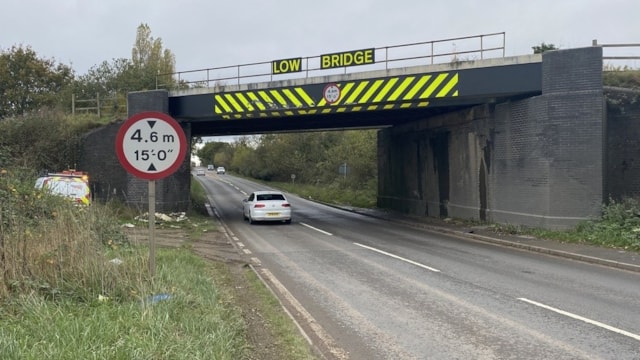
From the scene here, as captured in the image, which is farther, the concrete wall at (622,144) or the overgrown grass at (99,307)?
the concrete wall at (622,144)

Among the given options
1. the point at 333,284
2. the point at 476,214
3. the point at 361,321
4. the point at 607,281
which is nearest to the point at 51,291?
the point at 361,321

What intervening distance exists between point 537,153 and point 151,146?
13587 millimetres

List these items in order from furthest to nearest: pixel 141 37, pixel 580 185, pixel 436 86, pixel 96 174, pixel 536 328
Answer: pixel 141 37
pixel 96 174
pixel 436 86
pixel 580 185
pixel 536 328

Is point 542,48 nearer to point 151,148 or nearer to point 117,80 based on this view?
point 151,148

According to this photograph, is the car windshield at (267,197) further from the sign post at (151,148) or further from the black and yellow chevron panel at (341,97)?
the sign post at (151,148)

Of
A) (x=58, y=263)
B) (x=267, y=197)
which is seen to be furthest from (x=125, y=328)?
(x=267, y=197)

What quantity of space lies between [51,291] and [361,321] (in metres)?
3.75

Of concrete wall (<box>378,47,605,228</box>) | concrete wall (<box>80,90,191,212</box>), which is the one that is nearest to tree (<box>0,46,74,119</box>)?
concrete wall (<box>80,90,191,212</box>)

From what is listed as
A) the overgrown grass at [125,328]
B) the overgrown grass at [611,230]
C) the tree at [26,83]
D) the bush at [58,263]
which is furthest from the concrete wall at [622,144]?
the tree at [26,83]

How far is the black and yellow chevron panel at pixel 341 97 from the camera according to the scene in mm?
18359

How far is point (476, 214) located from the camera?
19953 millimetres

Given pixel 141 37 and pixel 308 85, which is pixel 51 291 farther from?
pixel 141 37

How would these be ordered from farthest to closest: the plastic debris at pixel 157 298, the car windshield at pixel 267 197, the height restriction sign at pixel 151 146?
the car windshield at pixel 267 197
the height restriction sign at pixel 151 146
the plastic debris at pixel 157 298

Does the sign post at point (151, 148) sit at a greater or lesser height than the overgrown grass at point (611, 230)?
greater
